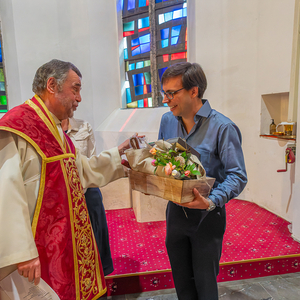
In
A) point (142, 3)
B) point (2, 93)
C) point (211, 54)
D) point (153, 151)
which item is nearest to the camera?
point (153, 151)

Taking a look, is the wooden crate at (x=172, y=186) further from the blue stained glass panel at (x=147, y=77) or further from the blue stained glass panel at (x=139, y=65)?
the blue stained glass panel at (x=139, y=65)

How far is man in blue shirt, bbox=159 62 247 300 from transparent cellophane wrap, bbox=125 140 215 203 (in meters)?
0.18

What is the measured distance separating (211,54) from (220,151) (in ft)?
11.2

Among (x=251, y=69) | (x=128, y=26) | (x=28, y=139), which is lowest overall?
(x=28, y=139)

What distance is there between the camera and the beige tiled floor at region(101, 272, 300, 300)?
2.33 metres

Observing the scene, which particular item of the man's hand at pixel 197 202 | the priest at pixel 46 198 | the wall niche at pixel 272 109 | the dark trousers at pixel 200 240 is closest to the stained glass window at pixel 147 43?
the wall niche at pixel 272 109

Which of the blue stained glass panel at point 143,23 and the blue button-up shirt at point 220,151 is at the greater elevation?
the blue stained glass panel at point 143,23

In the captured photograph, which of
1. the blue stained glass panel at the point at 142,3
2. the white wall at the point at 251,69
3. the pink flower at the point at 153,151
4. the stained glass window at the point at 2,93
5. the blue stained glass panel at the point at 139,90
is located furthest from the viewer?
the blue stained glass panel at the point at 139,90

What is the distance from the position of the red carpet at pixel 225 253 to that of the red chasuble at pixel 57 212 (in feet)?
3.23

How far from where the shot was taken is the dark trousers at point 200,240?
61.7 inches

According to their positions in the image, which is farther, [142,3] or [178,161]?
[142,3]

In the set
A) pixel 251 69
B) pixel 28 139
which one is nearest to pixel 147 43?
pixel 251 69

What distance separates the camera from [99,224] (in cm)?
228

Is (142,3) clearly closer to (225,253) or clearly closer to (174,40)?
(174,40)
